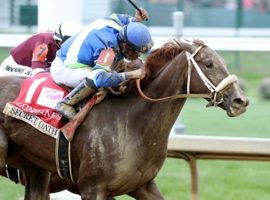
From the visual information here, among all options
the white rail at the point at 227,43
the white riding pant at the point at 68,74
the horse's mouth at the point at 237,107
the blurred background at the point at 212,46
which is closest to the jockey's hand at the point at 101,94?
the white riding pant at the point at 68,74

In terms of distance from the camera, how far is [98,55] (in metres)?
6.92

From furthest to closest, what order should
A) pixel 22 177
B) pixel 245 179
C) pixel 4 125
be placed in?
1. pixel 245 179
2. pixel 22 177
3. pixel 4 125

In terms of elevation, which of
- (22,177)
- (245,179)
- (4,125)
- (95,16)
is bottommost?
(95,16)

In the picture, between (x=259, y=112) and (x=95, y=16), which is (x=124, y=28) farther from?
(x=95, y=16)

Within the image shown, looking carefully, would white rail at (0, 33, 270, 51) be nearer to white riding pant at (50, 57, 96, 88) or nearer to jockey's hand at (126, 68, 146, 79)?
white riding pant at (50, 57, 96, 88)

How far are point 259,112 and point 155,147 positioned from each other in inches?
363

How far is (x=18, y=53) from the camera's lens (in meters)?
7.96

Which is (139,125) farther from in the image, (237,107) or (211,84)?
(237,107)

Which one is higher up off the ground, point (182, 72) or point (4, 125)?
point (182, 72)

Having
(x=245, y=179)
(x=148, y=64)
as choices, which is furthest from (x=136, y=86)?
(x=245, y=179)

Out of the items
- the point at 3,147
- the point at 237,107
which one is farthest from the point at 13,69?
the point at 237,107

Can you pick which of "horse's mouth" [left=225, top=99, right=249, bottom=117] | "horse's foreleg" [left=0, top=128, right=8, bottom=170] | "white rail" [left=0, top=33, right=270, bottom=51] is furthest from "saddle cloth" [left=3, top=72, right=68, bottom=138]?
"white rail" [left=0, top=33, right=270, bottom=51]

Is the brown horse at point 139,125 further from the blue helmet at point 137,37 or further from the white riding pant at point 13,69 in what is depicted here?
the white riding pant at point 13,69

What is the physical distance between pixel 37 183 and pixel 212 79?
1.68m
